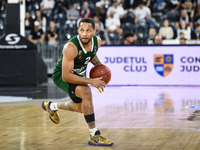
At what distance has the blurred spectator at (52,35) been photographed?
17547 millimetres

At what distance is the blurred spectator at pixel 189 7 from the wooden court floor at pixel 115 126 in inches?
330

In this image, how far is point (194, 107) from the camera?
8.62 m

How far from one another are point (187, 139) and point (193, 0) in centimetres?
1444

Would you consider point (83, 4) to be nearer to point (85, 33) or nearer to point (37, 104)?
point (37, 104)

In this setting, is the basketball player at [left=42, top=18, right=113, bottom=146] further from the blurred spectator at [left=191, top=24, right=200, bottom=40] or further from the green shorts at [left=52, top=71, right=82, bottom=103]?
the blurred spectator at [left=191, top=24, right=200, bottom=40]

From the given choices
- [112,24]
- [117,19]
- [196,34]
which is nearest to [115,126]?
[196,34]

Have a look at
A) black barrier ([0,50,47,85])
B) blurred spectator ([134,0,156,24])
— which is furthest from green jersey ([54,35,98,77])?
blurred spectator ([134,0,156,24])

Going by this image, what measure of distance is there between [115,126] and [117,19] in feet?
38.1

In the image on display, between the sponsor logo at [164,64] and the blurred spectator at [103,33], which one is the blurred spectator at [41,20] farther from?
the sponsor logo at [164,64]

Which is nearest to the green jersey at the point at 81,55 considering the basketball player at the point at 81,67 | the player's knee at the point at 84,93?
the basketball player at the point at 81,67

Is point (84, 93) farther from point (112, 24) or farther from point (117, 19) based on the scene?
point (117, 19)

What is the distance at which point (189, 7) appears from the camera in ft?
58.6

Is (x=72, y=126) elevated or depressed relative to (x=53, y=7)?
depressed

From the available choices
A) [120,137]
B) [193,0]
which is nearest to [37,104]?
[120,137]
